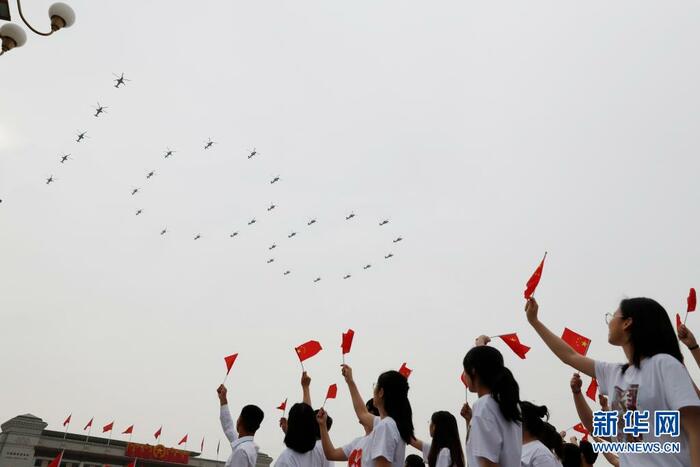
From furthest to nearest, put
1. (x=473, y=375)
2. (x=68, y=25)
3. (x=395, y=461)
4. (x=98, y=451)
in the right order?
(x=98, y=451) < (x=68, y=25) < (x=395, y=461) < (x=473, y=375)

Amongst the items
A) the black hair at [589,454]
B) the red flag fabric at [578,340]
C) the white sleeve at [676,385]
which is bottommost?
the black hair at [589,454]

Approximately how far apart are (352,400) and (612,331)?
3021mm

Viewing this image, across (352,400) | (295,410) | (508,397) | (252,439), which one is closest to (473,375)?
(508,397)

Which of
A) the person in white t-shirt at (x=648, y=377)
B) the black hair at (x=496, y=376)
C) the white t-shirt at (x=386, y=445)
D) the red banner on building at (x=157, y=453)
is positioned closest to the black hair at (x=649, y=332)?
the person in white t-shirt at (x=648, y=377)

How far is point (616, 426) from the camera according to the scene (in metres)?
3.16

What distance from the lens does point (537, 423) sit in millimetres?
4934

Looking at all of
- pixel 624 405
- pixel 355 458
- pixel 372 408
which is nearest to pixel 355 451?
pixel 355 458

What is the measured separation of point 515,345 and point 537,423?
4.30 feet

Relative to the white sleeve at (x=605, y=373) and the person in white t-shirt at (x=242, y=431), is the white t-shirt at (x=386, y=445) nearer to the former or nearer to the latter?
the white sleeve at (x=605, y=373)

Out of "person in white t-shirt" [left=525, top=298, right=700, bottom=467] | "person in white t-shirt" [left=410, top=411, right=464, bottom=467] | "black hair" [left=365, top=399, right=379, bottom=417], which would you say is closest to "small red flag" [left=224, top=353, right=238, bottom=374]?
"black hair" [left=365, top=399, right=379, bottom=417]

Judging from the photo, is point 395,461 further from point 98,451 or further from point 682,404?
point 98,451

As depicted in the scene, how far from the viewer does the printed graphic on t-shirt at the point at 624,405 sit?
2.93 metres

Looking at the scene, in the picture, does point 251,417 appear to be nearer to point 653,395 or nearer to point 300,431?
point 300,431

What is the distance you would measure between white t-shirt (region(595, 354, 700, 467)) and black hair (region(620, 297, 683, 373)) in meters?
0.07
